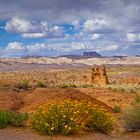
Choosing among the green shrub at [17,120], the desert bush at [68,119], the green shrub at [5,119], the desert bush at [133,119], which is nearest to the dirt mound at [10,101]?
the green shrub at [17,120]

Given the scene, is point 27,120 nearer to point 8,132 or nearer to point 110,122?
point 8,132

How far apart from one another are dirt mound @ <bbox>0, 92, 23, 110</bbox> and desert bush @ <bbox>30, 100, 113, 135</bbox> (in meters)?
10.6

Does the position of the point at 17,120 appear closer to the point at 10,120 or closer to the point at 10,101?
the point at 10,120

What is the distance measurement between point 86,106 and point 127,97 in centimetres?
2198

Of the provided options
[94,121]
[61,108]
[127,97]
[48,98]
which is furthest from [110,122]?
[127,97]

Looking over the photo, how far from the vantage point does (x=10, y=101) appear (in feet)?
93.0

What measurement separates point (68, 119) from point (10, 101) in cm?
1345

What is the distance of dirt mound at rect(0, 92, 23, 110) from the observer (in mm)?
26858

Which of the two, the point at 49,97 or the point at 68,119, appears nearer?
the point at 68,119

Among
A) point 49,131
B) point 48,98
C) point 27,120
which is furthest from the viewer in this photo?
point 48,98

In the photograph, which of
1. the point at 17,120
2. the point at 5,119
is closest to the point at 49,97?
the point at 17,120

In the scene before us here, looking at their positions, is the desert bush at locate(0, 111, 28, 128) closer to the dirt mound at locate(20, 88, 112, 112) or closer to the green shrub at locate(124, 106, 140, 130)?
the green shrub at locate(124, 106, 140, 130)

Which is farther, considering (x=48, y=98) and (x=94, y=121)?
(x=48, y=98)

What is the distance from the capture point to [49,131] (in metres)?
15.3
